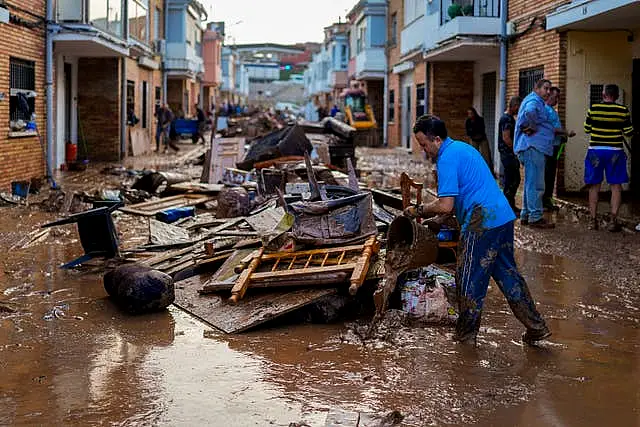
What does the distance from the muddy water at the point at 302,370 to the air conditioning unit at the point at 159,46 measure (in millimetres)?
27028

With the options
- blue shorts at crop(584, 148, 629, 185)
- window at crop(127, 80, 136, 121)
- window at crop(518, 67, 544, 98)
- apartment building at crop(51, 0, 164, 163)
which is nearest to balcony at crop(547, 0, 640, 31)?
window at crop(518, 67, 544, 98)

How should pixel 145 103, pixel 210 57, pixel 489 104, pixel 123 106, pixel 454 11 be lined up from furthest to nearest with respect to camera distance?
→ 1. pixel 210 57
2. pixel 145 103
3. pixel 123 106
4. pixel 489 104
5. pixel 454 11

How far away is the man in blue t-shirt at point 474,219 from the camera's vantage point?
579cm

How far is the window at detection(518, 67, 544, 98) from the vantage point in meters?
16.4

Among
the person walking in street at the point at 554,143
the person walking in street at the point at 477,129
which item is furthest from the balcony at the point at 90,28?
the person walking in street at the point at 554,143

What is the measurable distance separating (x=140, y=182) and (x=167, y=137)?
1692 cm

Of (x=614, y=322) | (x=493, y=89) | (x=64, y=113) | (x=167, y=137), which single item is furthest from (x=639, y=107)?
(x=167, y=137)

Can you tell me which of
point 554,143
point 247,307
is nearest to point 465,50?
point 554,143

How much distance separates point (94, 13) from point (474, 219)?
15654 mm

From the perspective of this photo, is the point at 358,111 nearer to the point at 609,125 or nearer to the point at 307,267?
the point at 609,125

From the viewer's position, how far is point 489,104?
75.5ft

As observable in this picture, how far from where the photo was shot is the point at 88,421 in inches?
182

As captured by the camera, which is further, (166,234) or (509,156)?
(509,156)

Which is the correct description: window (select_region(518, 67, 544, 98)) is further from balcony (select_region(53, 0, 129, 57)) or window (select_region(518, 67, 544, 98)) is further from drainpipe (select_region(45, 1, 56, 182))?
drainpipe (select_region(45, 1, 56, 182))
